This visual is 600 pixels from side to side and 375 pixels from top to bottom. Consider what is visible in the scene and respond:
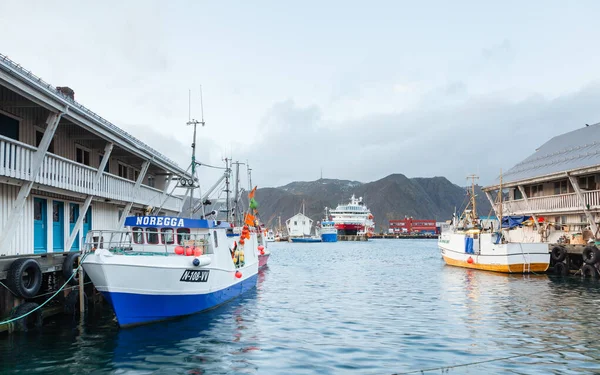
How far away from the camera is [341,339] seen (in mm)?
15211

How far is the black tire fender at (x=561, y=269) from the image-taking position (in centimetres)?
3284

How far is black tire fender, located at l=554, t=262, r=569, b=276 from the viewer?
32844 millimetres

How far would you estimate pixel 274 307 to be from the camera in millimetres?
22047

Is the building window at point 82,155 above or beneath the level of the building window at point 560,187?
above

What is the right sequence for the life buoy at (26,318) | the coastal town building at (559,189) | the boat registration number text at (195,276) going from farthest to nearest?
the coastal town building at (559,189), the boat registration number text at (195,276), the life buoy at (26,318)

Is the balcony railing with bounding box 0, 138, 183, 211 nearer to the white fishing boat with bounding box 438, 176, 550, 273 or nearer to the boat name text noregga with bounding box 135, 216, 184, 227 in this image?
the boat name text noregga with bounding box 135, 216, 184, 227

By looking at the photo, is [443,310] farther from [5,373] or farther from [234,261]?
[5,373]

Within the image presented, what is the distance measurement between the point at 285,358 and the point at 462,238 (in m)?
29.6

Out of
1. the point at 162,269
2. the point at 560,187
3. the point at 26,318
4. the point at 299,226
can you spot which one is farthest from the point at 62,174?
the point at 299,226

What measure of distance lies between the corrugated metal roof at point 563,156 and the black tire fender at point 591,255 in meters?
5.24

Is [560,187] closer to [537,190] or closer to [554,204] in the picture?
[554,204]

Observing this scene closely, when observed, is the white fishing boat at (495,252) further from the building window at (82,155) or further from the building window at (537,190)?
the building window at (82,155)

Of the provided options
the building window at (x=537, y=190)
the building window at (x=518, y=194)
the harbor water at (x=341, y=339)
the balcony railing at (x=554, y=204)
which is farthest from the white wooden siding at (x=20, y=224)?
the building window at (x=518, y=194)

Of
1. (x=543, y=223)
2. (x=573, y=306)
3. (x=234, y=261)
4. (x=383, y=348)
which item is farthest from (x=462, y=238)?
(x=383, y=348)
